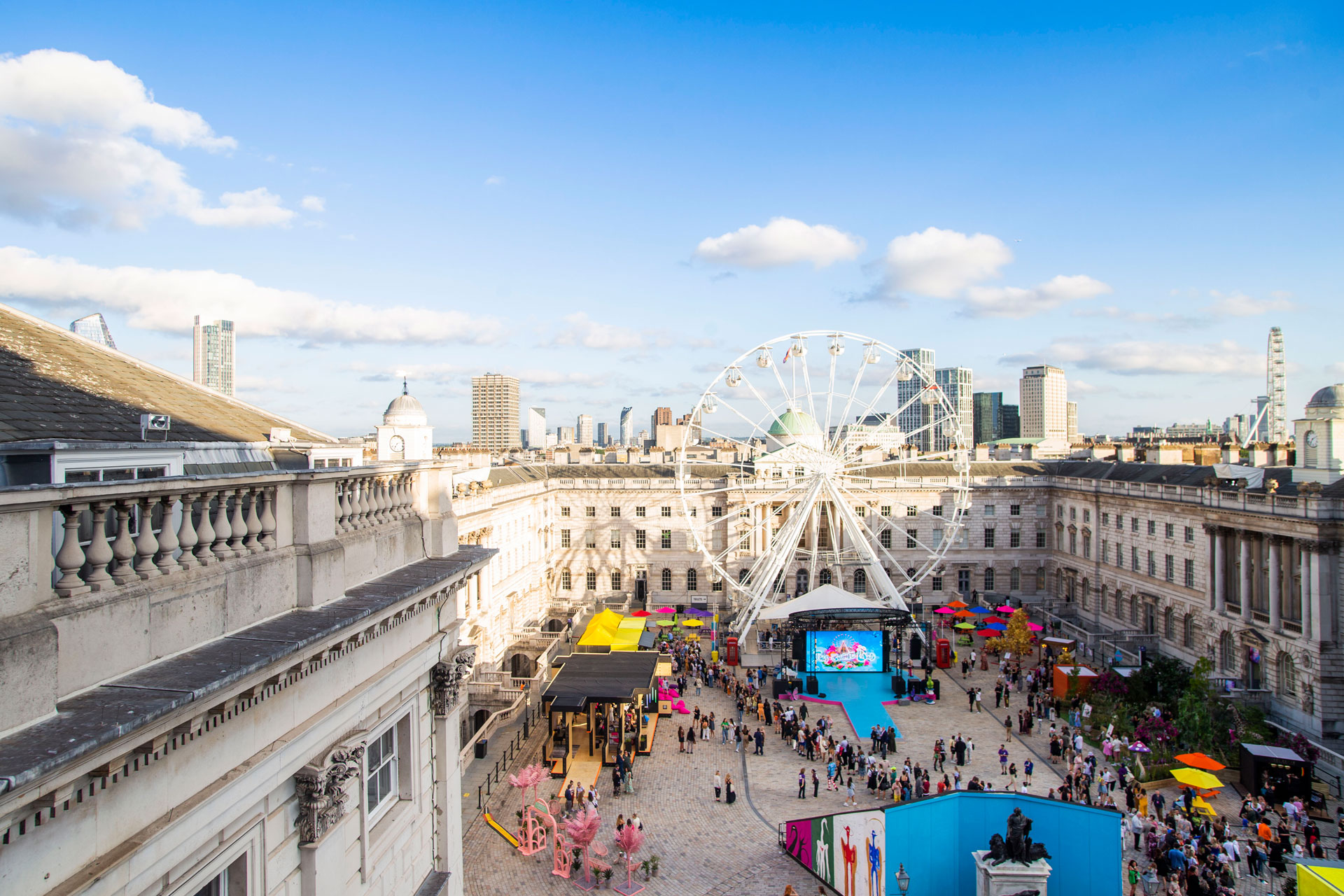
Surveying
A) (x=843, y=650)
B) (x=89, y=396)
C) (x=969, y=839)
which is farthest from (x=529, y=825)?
(x=843, y=650)

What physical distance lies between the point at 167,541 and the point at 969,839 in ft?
71.8

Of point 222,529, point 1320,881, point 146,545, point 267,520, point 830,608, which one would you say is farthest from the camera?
point 830,608

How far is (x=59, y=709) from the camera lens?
487cm

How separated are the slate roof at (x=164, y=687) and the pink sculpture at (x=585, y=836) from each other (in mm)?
18767

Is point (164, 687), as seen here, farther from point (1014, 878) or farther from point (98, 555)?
point (1014, 878)

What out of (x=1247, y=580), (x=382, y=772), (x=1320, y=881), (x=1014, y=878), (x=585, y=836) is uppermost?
(x=382, y=772)

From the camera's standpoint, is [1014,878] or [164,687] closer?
[164,687]

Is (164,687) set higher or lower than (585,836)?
higher

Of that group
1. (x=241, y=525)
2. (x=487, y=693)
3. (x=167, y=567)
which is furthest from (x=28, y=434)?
(x=487, y=693)

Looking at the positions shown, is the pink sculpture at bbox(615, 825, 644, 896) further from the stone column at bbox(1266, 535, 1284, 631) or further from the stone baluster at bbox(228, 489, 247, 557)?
the stone column at bbox(1266, 535, 1284, 631)

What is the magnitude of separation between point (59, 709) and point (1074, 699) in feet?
146

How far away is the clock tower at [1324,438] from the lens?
42938mm

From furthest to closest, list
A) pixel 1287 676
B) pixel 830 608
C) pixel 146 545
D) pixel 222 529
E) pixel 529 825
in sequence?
pixel 830 608 → pixel 1287 676 → pixel 529 825 → pixel 222 529 → pixel 146 545

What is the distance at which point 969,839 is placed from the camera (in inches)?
845
